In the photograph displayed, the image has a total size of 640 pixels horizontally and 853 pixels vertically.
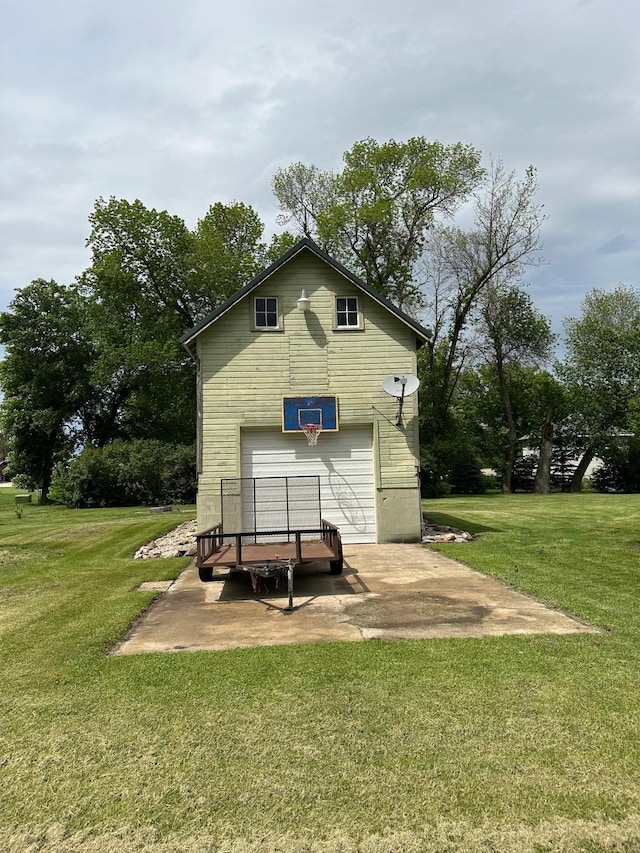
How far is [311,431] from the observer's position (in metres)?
13.1

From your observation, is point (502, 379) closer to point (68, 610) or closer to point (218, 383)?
point (218, 383)

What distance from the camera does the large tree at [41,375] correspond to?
35.0 m

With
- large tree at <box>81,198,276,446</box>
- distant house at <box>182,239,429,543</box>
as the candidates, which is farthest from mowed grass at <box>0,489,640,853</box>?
large tree at <box>81,198,276,446</box>

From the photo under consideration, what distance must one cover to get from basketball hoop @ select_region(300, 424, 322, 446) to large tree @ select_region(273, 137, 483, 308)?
22.3m

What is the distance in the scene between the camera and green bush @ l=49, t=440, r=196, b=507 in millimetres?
28188

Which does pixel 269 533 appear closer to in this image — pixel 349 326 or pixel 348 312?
pixel 349 326

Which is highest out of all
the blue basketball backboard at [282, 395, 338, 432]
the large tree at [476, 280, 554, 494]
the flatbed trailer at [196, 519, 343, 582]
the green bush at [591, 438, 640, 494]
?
the large tree at [476, 280, 554, 494]

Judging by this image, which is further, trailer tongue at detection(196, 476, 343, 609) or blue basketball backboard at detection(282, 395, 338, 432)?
blue basketball backboard at detection(282, 395, 338, 432)

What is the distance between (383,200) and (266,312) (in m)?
22.0

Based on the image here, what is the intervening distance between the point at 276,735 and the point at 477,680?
69.1 inches

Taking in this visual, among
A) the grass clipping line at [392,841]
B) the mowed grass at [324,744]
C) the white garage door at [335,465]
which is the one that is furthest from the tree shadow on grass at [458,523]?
the grass clipping line at [392,841]

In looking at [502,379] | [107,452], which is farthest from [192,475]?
[502,379]

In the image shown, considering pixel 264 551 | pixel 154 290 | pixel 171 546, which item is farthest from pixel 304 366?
pixel 154 290

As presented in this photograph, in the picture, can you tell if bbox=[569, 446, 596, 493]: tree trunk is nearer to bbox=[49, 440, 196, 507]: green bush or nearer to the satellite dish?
bbox=[49, 440, 196, 507]: green bush
